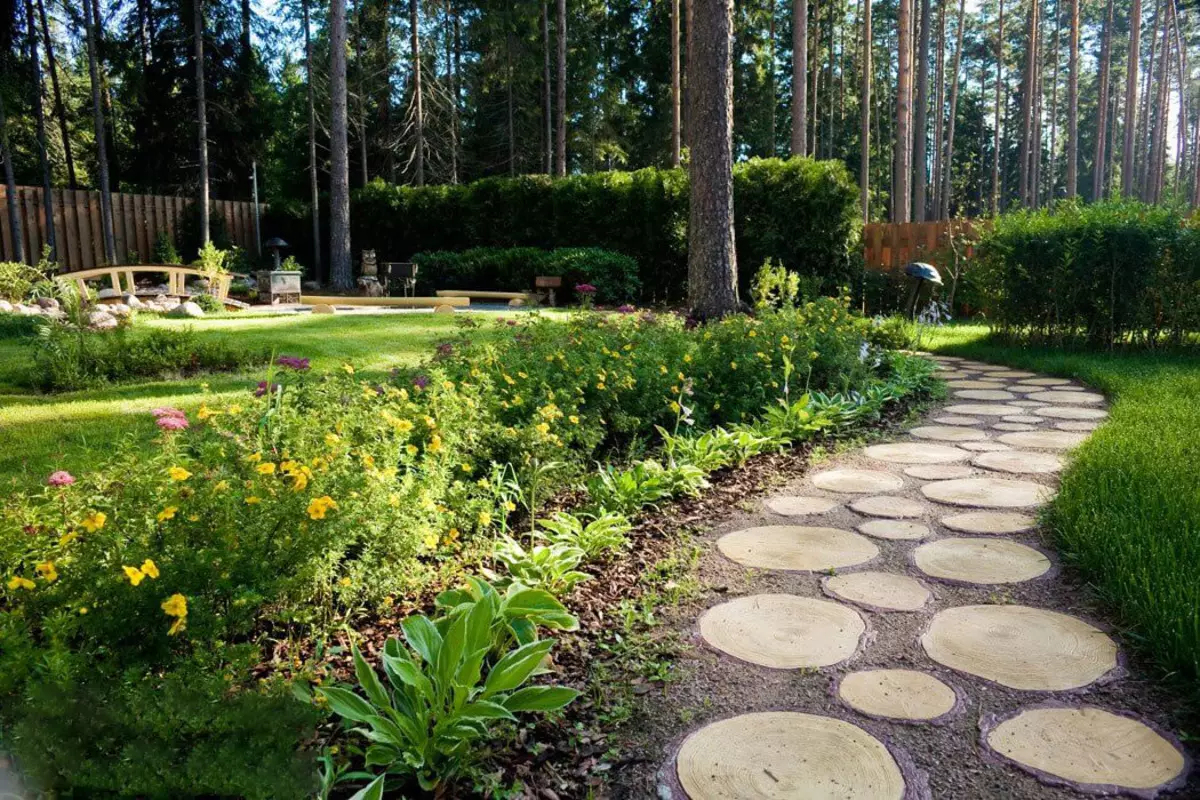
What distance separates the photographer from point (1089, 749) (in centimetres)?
157

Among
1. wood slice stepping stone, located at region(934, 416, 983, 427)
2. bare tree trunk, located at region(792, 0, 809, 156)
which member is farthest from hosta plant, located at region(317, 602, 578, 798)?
bare tree trunk, located at region(792, 0, 809, 156)

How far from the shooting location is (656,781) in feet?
5.09


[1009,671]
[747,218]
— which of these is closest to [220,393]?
[1009,671]

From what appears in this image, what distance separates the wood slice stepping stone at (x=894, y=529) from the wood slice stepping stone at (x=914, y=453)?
97 cm

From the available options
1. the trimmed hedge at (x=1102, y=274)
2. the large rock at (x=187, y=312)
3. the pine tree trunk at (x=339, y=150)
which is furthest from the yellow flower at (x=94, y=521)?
the pine tree trunk at (x=339, y=150)

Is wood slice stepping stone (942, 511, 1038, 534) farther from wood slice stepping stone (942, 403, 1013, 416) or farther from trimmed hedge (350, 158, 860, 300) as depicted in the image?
trimmed hedge (350, 158, 860, 300)

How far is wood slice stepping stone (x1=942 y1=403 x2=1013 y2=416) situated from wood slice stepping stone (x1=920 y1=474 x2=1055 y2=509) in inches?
65.0

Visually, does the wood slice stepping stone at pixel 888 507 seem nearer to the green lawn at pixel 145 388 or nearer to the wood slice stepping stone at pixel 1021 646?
the wood slice stepping stone at pixel 1021 646

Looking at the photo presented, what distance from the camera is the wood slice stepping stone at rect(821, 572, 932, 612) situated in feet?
7.52

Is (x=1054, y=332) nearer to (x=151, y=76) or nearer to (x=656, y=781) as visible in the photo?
(x=656, y=781)

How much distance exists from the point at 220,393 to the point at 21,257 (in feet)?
44.3

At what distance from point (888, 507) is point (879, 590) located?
87 cm

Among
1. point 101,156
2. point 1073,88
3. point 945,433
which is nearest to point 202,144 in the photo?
point 101,156

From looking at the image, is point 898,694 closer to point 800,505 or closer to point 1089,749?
point 1089,749
